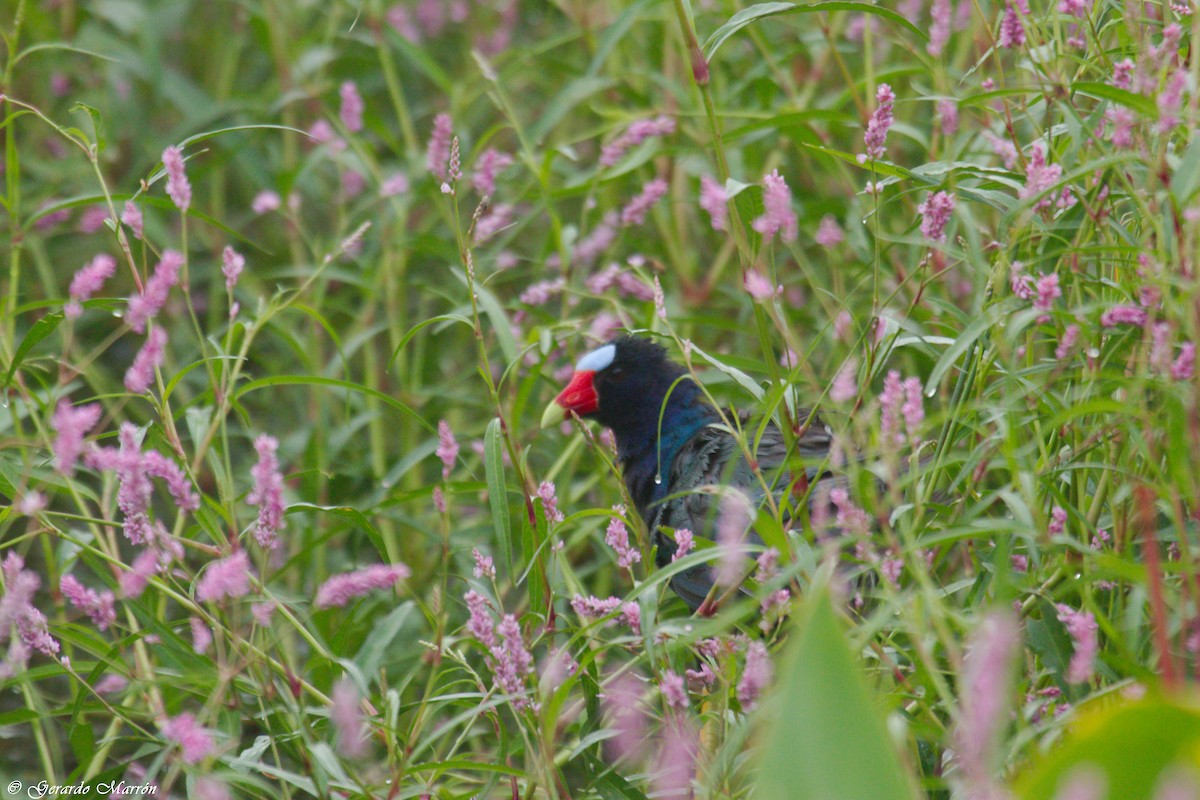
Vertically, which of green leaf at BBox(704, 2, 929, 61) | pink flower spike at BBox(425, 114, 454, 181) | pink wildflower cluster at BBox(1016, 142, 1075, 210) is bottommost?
pink wildflower cluster at BBox(1016, 142, 1075, 210)

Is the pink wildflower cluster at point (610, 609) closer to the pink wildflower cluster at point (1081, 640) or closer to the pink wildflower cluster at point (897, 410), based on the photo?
the pink wildflower cluster at point (897, 410)

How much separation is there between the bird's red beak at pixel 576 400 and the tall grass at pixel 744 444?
8cm

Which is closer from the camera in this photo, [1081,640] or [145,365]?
[1081,640]

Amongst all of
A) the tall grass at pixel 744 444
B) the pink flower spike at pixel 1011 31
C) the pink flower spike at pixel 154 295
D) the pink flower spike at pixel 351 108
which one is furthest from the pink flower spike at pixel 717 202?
the pink flower spike at pixel 351 108

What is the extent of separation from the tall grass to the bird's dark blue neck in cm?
12

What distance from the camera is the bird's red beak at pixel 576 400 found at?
2705 millimetres

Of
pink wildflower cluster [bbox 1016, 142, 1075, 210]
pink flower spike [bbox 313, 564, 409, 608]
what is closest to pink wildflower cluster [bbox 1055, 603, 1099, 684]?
pink wildflower cluster [bbox 1016, 142, 1075, 210]

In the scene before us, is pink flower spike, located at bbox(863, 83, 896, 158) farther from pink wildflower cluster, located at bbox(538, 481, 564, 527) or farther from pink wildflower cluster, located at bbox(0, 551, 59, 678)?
pink wildflower cluster, located at bbox(0, 551, 59, 678)

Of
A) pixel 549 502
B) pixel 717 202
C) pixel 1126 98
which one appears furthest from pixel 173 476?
pixel 1126 98

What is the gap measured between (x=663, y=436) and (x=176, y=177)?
4.68ft

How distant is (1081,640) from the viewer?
1275mm

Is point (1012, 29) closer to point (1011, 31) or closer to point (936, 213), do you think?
point (1011, 31)

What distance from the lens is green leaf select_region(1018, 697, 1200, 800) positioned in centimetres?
74

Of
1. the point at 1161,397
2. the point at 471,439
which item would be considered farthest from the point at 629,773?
the point at 471,439
